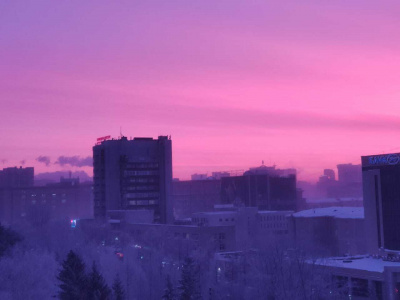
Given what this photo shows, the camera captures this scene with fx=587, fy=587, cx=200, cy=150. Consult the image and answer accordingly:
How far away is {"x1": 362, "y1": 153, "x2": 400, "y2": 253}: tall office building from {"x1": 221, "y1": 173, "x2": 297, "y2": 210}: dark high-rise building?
138 feet

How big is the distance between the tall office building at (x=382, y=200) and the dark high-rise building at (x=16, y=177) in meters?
90.6

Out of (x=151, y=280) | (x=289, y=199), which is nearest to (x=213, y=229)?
(x=151, y=280)

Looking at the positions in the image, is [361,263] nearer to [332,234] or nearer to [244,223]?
[332,234]

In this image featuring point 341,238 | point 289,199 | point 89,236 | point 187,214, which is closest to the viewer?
point 341,238

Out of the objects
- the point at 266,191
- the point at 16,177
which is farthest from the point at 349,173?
the point at 16,177

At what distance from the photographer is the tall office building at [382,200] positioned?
115 feet

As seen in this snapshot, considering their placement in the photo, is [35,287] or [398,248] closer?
[35,287]

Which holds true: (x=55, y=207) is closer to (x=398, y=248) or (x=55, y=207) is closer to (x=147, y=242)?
(x=147, y=242)

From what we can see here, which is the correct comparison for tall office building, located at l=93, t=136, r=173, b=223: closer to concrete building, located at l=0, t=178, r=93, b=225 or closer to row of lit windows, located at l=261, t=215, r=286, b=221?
row of lit windows, located at l=261, t=215, r=286, b=221

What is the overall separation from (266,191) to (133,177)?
21.6m

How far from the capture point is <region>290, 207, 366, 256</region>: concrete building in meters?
50.2

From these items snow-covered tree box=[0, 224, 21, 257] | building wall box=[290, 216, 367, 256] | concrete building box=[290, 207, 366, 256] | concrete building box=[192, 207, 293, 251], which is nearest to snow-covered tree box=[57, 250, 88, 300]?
snow-covered tree box=[0, 224, 21, 257]

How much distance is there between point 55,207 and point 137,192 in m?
38.9

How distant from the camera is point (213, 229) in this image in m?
52.0
